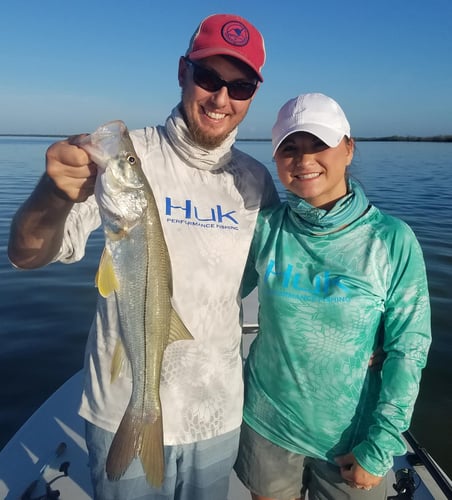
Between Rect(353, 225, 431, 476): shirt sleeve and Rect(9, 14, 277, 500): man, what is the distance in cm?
89

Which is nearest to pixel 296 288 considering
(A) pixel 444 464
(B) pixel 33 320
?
(A) pixel 444 464

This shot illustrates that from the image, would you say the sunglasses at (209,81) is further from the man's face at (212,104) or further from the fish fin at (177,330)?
the fish fin at (177,330)

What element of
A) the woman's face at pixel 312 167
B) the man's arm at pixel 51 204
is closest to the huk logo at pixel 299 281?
the woman's face at pixel 312 167

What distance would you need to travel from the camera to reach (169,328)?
2596mm

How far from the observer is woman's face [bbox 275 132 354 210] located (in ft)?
9.39

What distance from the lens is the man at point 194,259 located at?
8.91 ft

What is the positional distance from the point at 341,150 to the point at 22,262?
2097mm

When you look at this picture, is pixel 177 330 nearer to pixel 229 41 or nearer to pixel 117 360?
pixel 117 360

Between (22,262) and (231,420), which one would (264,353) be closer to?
(231,420)

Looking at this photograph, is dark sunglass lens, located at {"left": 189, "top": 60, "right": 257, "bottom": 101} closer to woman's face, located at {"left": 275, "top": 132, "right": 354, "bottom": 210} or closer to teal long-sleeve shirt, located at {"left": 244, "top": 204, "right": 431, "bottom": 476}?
woman's face, located at {"left": 275, "top": 132, "right": 354, "bottom": 210}

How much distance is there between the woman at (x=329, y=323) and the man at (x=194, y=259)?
258 mm

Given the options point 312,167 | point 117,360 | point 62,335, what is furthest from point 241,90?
point 62,335

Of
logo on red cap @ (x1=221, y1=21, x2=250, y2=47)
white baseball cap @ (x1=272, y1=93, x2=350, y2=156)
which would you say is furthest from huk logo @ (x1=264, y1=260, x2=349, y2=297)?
logo on red cap @ (x1=221, y1=21, x2=250, y2=47)

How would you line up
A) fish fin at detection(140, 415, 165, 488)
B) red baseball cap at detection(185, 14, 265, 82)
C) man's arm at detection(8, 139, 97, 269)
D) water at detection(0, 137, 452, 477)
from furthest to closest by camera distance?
water at detection(0, 137, 452, 477)
red baseball cap at detection(185, 14, 265, 82)
fish fin at detection(140, 415, 165, 488)
man's arm at detection(8, 139, 97, 269)
